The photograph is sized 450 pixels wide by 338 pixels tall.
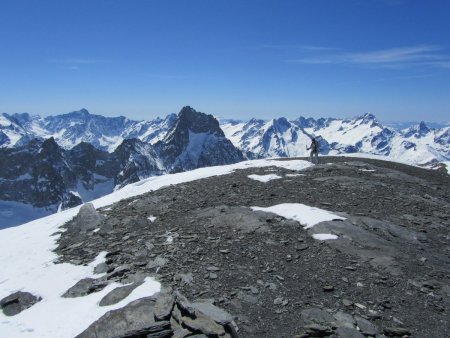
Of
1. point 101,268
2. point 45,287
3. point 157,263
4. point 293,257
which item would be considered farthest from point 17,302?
point 293,257

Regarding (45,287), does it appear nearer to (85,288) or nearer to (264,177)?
(85,288)

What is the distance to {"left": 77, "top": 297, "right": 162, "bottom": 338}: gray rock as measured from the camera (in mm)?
10234

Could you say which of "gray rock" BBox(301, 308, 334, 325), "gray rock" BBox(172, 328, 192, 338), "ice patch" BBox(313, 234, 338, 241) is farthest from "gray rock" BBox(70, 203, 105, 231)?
"gray rock" BBox(301, 308, 334, 325)

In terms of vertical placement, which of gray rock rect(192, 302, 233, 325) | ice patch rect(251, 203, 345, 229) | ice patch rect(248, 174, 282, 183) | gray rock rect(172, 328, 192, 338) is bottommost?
gray rock rect(192, 302, 233, 325)

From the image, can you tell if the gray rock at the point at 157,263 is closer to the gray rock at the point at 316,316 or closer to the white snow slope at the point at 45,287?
the white snow slope at the point at 45,287

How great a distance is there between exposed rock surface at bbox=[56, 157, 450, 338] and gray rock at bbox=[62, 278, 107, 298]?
0.39m

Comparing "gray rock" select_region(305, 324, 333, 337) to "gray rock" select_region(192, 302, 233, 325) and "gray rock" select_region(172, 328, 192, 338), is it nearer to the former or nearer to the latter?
"gray rock" select_region(192, 302, 233, 325)

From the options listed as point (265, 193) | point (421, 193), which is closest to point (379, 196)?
point (421, 193)

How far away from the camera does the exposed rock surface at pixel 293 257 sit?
1141 centimetres

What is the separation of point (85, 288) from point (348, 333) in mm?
9508

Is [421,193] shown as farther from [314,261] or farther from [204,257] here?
[204,257]

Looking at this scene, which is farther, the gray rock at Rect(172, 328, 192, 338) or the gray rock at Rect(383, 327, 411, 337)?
the gray rock at Rect(383, 327, 411, 337)

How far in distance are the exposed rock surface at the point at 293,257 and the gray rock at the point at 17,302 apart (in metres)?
2.68

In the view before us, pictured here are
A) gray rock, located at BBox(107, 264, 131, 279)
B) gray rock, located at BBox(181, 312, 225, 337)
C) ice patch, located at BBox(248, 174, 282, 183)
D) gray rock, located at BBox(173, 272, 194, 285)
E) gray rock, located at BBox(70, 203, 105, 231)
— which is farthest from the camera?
ice patch, located at BBox(248, 174, 282, 183)
